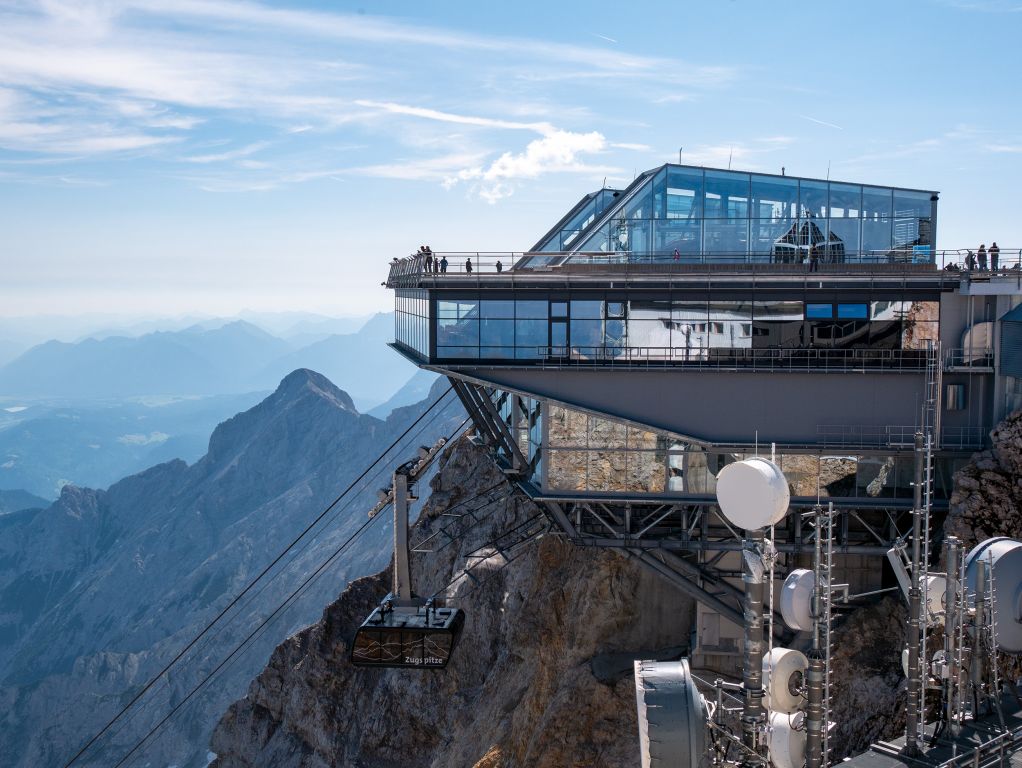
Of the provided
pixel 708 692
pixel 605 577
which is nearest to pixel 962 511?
pixel 708 692

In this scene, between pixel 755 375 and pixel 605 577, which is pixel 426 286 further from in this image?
pixel 605 577

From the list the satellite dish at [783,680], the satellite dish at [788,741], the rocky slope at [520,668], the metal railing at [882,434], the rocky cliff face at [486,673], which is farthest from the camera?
the rocky cliff face at [486,673]

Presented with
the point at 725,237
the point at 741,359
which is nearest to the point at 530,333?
the point at 741,359

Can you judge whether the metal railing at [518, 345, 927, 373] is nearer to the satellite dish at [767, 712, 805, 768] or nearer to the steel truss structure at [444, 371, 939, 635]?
the steel truss structure at [444, 371, 939, 635]

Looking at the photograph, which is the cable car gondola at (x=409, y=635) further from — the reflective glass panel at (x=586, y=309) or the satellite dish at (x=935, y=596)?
the satellite dish at (x=935, y=596)

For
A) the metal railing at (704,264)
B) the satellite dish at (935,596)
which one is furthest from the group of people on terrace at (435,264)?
the satellite dish at (935,596)

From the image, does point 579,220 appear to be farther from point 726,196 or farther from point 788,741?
point 788,741
